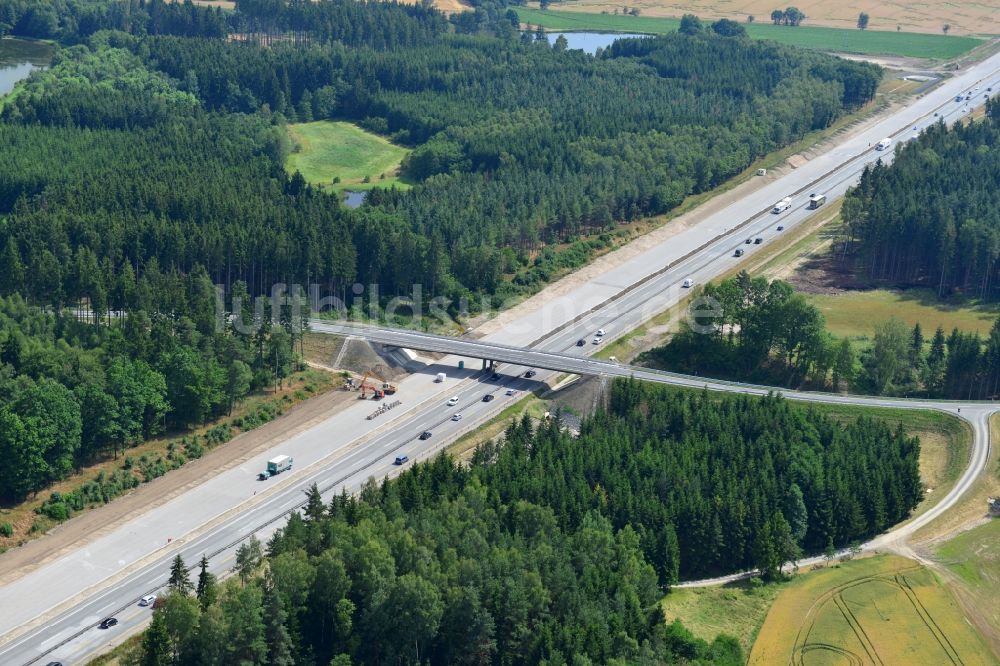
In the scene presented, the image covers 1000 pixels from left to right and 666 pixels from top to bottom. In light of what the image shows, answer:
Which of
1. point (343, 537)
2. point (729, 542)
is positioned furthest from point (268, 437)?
point (729, 542)

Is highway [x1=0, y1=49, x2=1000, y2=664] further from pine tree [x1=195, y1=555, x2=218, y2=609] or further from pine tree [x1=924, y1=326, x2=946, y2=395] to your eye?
pine tree [x1=924, y1=326, x2=946, y2=395]

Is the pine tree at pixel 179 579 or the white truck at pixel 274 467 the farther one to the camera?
the white truck at pixel 274 467

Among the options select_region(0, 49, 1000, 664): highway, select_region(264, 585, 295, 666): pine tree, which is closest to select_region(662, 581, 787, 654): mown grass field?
select_region(0, 49, 1000, 664): highway

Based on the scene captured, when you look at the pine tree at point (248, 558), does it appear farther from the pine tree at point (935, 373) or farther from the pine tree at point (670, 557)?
the pine tree at point (935, 373)

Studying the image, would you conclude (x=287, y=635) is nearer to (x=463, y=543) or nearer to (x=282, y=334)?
(x=463, y=543)

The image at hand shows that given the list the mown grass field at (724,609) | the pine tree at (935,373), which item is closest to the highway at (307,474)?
the pine tree at (935,373)

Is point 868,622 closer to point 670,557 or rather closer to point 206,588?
point 670,557
